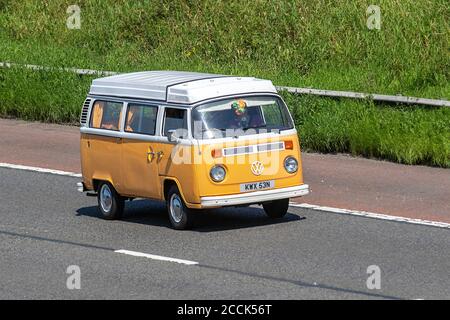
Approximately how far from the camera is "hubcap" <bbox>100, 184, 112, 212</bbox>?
55.8 feet

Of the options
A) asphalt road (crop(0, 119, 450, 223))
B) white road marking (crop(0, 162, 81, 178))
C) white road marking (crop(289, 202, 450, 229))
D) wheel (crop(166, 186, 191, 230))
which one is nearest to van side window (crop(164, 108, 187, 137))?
wheel (crop(166, 186, 191, 230))

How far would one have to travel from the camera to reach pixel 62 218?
17188 mm

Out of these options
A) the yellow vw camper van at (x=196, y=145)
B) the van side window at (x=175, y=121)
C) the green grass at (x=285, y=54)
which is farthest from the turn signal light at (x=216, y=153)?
the green grass at (x=285, y=54)

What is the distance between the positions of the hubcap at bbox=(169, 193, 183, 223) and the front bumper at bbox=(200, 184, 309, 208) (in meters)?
0.47

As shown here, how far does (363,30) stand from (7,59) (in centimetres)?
763

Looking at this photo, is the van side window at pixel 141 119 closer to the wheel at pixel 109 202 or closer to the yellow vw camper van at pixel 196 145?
the yellow vw camper van at pixel 196 145

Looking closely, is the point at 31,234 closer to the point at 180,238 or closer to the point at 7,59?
the point at 180,238

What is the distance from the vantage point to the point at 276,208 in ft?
54.4

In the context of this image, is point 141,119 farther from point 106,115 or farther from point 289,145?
point 289,145

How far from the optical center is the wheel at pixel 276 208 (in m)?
16.5

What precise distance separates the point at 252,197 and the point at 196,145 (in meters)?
0.94

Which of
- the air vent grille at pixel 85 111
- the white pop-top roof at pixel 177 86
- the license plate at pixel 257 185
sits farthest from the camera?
the air vent grille at pixel 85 111

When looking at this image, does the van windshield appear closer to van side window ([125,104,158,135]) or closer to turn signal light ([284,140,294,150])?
turn signal light ([284,140,294,150])

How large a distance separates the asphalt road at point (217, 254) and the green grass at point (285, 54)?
4.10m
